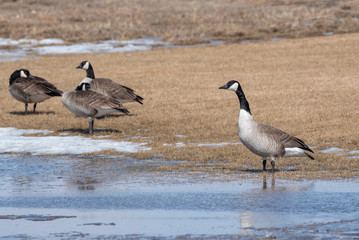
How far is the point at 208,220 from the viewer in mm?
9117

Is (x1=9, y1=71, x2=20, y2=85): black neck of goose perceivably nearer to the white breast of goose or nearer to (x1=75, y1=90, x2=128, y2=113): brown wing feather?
(x1=75, y1=90, x2=128, y2=113): brown wing feather

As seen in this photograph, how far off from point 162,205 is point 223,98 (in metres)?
13.8

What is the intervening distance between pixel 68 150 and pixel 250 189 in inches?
240

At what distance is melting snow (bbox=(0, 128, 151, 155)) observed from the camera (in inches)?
618

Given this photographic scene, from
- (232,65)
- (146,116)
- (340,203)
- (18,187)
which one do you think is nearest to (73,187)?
(18,187)

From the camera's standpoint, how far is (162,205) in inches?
402

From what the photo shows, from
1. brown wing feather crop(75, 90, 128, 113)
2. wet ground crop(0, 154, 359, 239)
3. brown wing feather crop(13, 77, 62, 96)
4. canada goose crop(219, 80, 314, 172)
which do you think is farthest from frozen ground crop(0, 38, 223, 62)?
canada goose crop(219, 80, 314, 172)

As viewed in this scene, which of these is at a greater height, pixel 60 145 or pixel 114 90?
pixel 114 90

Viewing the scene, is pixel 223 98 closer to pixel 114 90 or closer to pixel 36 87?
pixel 114 90

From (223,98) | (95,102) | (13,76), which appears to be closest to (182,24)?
(223,98)

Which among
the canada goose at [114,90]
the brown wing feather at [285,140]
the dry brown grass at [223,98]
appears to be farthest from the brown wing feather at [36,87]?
the brown wing feather at [285,140]

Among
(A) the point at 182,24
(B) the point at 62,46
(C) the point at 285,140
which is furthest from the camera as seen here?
(A) the point at 182,24

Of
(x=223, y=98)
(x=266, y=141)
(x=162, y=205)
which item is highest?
(x=223, y=98)

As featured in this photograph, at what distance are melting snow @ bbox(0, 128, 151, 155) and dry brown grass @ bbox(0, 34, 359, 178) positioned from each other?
2.43 ft
